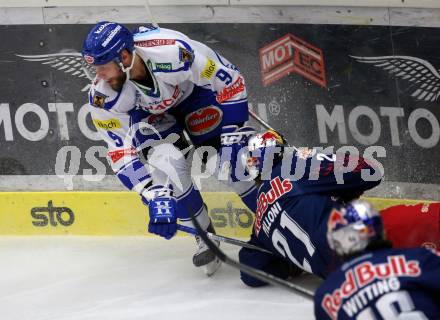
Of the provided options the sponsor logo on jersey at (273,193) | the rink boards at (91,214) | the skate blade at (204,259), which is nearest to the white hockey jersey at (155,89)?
the skate blade at (204,259)

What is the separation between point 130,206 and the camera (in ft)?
17.7

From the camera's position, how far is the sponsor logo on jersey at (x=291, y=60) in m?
5.19

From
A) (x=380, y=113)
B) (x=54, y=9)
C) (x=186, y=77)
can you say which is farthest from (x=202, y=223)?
(x=54, y=9)

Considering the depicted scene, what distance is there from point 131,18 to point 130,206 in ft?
3.53

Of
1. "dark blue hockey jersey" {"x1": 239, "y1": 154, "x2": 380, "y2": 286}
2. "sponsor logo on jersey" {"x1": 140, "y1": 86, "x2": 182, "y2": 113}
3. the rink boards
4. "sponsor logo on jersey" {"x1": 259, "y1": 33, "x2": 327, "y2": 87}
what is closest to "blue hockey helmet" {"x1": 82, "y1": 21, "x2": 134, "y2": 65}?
"sponsor logo on jersey" {"x1": 140, "y1": 86, "x2": 182, "y2": 113}

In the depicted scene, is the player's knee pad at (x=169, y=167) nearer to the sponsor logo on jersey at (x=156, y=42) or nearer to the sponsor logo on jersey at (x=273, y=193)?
the sponsor logo on jersey at (x=156, y=42)

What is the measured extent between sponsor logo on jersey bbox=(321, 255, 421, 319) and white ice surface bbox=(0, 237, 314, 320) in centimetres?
125

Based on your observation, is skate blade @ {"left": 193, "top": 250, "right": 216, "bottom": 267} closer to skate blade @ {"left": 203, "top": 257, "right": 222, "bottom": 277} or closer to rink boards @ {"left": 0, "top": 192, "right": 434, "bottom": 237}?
skate blade @ {"left": 203, "top": 257, "right": 222, "bottom": 277}

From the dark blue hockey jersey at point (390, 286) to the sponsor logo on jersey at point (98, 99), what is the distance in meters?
1.96

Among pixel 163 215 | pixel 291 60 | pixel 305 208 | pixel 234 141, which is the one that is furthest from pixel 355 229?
pixel 291 60

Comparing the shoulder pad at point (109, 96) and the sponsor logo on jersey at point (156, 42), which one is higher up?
the sponsor logo on jersey at point (156, 42)

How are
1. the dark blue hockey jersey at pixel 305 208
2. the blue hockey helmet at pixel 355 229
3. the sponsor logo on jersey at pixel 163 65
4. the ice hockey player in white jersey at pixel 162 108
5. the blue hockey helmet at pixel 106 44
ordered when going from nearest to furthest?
Answer: the blue hockey helmet at pixel 355 229 < the dark blue hockey jersey at pixel 305 208 < the blue hockey helmet at pixel 106 44 < the ice hockey player in white jersey at pixel 162 108 < the sponsor logo on jersey at pixel 163 65

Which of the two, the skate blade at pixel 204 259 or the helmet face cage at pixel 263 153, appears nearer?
the helmet face cage at pixel 263 153

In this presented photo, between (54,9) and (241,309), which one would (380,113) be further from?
(54,9)
